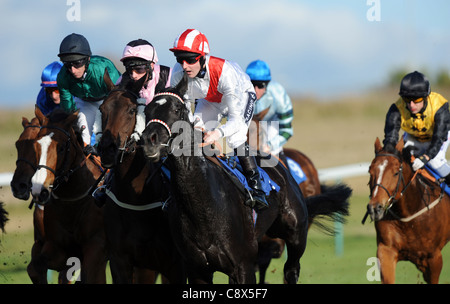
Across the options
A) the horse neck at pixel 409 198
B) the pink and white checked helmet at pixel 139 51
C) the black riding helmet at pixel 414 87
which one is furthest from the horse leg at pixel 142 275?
the black riding helmet at pixel 414 87

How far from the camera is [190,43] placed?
485cm

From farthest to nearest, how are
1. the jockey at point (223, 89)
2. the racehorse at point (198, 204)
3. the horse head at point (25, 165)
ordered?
the horse head at point (25, 165)
the jockey at point (223, 89)
the racehorse at point (198, 204)

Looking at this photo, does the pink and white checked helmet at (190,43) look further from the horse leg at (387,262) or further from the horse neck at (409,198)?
the horse leg at (387,262)

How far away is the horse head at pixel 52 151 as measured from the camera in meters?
5.25

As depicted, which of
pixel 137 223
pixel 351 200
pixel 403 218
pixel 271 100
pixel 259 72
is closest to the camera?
pixel 137 223

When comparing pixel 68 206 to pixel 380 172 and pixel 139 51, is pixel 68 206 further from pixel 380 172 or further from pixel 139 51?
pixel 380 172

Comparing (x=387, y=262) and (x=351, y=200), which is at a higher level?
(x=387, y=262)

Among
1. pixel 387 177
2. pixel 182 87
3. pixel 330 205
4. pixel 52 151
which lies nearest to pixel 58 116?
pixel 52 151

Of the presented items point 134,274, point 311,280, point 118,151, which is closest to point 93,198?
point 134,274

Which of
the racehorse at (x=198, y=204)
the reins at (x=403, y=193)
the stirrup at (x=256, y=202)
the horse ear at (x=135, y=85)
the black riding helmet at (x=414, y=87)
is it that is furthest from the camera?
the black riding helmet at (x=414, y=87)

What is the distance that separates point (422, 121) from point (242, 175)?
2.34 metres

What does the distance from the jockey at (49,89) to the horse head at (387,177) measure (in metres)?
2.83

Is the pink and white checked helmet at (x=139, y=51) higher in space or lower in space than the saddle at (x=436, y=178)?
higher
